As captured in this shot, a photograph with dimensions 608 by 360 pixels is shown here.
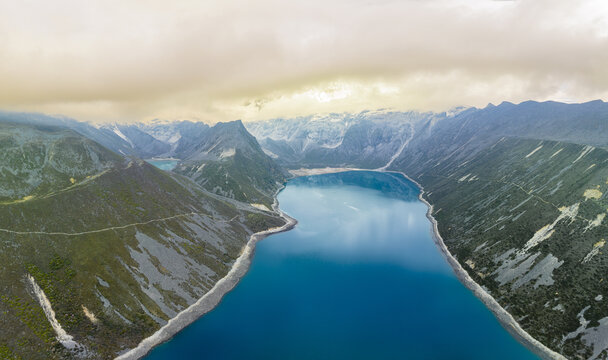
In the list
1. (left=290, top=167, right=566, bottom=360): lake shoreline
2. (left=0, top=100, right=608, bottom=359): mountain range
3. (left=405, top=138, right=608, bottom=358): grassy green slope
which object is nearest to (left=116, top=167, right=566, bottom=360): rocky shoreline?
(left=290, top=167, right=566, bottom=360): lake shoreline

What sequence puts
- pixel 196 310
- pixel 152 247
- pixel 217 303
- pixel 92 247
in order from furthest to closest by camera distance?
pixel 152 247 → pixel 217 303 → pixel 92 247 → pixel 196 310

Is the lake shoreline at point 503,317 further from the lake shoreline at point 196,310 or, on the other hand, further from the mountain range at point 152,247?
the lake shoreline at point 196,310

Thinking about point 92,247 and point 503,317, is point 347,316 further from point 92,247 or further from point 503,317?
point 92,247

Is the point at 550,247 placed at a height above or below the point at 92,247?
above

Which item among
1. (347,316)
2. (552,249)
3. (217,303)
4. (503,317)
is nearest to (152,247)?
(217,303)

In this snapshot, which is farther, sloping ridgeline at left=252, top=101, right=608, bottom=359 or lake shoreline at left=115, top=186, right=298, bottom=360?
sloping ridgeline at left=252, top=101, right=608, bottom=359

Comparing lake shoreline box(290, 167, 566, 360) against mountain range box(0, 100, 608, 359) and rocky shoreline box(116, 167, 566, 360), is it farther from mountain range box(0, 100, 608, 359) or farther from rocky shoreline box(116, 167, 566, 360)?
mountain range box(0, 100, 608, 359)

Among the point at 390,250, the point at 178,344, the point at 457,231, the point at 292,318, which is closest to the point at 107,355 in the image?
the point at 178,344

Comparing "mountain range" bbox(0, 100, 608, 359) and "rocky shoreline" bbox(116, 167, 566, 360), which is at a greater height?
"mountain range" bbox(0, 100, 608, 359)
